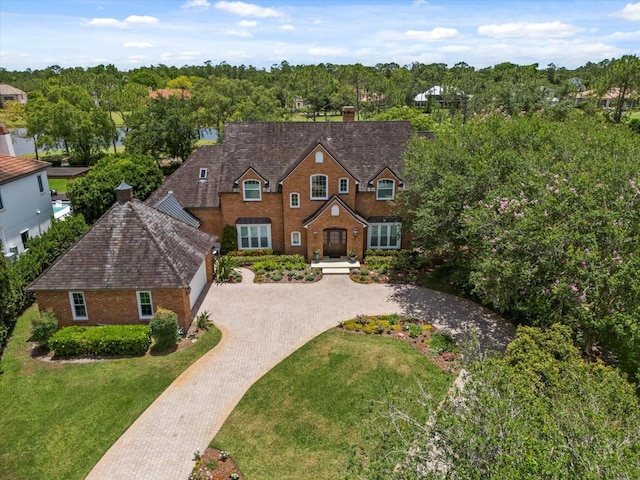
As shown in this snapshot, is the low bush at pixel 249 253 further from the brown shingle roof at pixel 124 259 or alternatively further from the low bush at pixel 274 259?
the brown shingle roof at pixel 124 259

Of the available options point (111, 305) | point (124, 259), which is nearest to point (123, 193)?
point (124, 259)

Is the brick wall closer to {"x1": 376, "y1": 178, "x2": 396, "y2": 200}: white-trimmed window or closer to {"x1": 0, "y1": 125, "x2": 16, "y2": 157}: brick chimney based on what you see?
{"x1": 376, "y1": 178, "x2": 396, "y2": 200}: white-trimmed window

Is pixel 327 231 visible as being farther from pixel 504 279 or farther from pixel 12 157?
pixel 12 157

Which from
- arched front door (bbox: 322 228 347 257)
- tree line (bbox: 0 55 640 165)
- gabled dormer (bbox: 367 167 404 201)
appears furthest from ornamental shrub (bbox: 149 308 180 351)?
tree line (bbox: 0 55 640 165)

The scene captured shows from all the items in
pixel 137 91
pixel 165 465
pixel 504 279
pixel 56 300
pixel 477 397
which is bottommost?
pixel 165 465

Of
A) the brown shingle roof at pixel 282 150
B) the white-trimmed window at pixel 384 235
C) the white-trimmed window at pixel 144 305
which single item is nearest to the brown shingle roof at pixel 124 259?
the white-trimmed window at pixel 144 305

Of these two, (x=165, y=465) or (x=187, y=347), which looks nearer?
(x=165, y=465)

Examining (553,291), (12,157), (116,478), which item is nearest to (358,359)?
(553,291)
